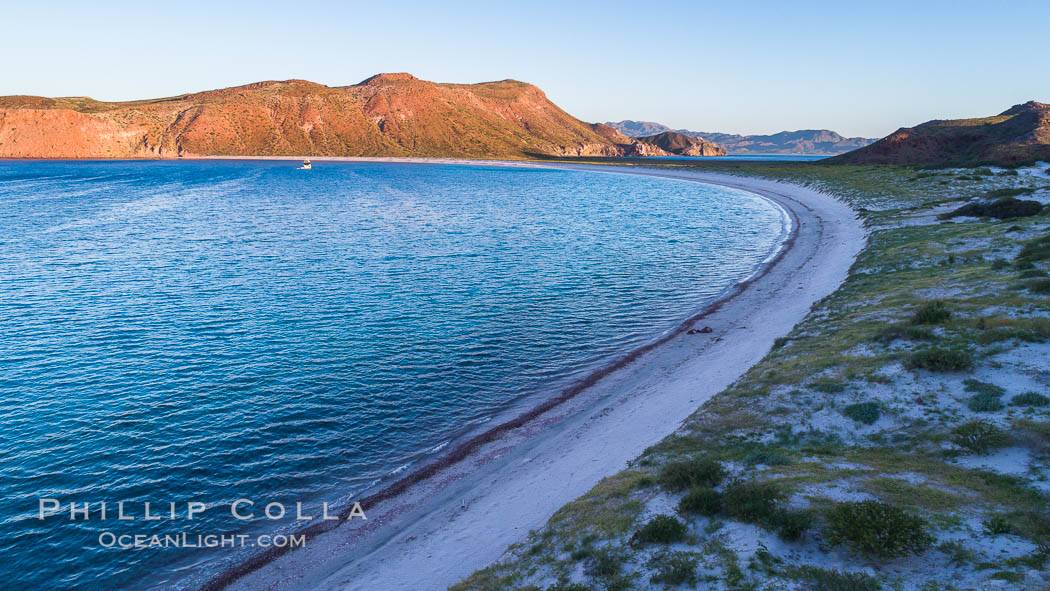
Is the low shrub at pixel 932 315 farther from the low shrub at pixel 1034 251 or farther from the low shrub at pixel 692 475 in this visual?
the low shrub at pixel 692 475

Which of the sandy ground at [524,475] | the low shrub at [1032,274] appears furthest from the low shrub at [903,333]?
the low shrub at [1032,274]

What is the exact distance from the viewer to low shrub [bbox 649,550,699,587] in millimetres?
9586

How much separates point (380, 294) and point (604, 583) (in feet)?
107

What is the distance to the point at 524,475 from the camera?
17.0 metres

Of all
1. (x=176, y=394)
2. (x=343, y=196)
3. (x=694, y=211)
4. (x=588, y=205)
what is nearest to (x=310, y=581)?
(x=176, y=394)

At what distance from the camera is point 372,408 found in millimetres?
22375

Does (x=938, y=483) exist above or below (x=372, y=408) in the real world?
above

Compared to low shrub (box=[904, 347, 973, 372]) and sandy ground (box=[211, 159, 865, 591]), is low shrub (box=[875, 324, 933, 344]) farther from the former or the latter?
sandy ground (box=[211, 159, 865, 591])

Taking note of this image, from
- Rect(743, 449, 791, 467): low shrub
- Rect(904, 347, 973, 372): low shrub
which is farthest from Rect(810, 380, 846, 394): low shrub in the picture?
Rect(743, 449, 791, 467): low shrub

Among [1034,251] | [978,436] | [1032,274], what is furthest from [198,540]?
[1034,251]

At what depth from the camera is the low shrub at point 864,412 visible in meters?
15.0

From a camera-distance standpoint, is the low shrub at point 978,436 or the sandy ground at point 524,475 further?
the sandy ground at point 524,475

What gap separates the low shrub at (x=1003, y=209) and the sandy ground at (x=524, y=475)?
82.4 feet

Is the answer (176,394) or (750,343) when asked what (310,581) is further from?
(750,343)
